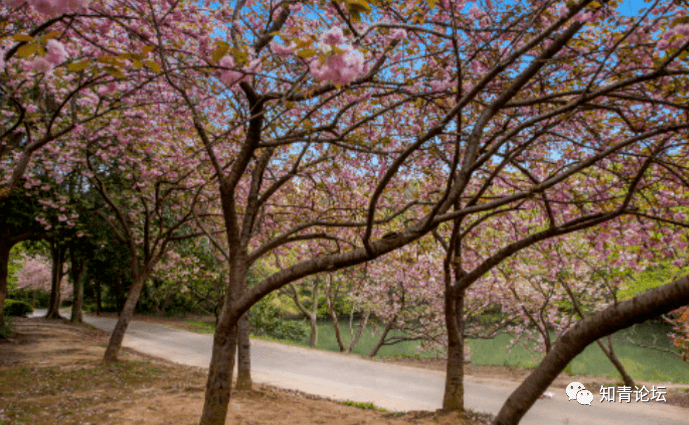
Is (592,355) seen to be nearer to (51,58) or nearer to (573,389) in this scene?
(573,389)

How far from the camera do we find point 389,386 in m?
8.75

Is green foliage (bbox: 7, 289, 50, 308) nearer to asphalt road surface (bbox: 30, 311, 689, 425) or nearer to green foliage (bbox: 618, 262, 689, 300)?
asphalt road surface (bbox: 30, 311, 689, 425)

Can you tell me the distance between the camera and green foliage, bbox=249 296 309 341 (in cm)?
1880

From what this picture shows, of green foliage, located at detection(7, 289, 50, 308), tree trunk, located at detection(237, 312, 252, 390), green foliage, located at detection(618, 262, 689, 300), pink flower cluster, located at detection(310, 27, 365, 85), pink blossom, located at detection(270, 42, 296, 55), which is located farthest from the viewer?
green foliage, located at detection(7, 289, 50, 308)

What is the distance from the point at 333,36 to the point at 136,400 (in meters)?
6.31

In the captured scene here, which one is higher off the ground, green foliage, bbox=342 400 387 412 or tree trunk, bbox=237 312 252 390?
tree trunk, bbox=237 312 252 390

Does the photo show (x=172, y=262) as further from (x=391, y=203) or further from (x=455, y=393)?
(x=455, y=393)

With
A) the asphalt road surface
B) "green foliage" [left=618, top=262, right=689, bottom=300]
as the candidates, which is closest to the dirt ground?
the asphalt road surface

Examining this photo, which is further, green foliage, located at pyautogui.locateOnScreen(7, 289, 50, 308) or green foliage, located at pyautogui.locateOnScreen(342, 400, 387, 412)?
green foliage, located at pyautogui.locateOnScreen(7, 289, 50, 308)

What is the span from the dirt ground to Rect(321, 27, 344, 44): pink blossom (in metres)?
4.99

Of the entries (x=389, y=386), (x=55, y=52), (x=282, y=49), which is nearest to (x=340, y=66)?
(x=282, y=49)

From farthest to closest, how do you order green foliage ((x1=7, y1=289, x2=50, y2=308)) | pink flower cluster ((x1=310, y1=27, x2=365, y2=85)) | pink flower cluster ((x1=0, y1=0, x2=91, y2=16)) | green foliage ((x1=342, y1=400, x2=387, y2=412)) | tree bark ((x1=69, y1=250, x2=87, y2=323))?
1. green foliage ((x1=7, y1=289, x2=50, y2=308))
2. tree bark ((x1=69, y1=250, x2=87, y2=323))
3. green foliage ((x1=342, y1=400, x2=387, y2=412))
4. pink flower cluster ((x1=310, y1=27, x2=365, y2=85))
5. pink flower cluster ((x1=0, y1=0, x2=91, y2=16))

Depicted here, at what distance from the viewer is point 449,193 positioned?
321 cm

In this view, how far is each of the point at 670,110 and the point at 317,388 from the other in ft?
23.5
